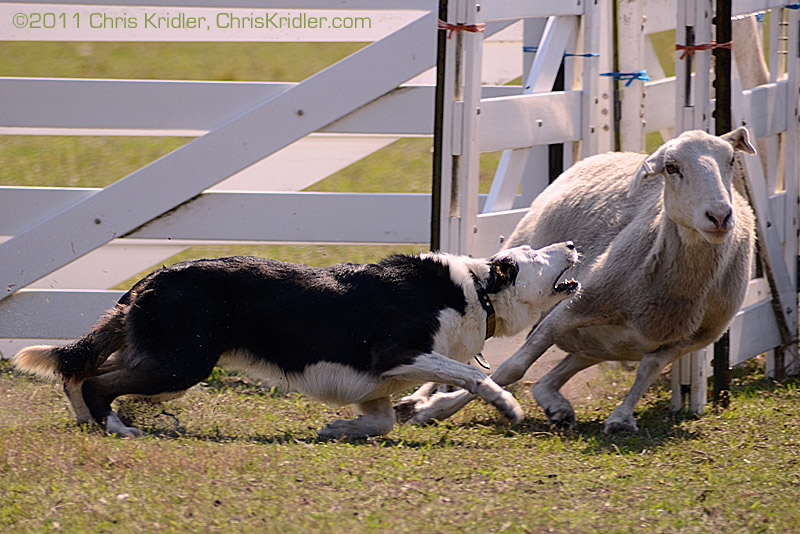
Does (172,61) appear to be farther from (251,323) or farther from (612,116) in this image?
(251,323)

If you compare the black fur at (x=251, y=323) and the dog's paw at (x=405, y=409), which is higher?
the black fur at (x=251, y=323)

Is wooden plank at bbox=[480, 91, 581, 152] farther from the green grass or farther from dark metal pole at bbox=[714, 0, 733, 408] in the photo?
the green grass

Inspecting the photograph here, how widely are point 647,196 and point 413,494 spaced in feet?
9.23

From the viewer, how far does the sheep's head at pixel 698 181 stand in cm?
517

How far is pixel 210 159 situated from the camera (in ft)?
23.8

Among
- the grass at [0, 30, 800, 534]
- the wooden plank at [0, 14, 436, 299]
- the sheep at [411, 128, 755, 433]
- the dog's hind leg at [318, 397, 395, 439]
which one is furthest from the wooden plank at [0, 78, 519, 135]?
the dog's hind leg at [318, 397, 395, 439]

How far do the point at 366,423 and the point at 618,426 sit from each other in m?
1.30

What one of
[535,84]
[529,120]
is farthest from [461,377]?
[535,84]

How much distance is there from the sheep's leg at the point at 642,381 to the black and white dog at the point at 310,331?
71 cm

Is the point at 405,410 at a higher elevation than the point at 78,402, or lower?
lower

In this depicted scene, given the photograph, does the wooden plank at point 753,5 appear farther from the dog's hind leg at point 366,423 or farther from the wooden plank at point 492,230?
the dog's hind leg at point 366,423

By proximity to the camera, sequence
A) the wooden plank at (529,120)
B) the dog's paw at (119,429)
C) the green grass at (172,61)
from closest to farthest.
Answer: the dog's paw at (119,429) < the wooden plank at (529,120) < the green grass at (172,61)

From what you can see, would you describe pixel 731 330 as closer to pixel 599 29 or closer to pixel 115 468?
pixel 599 29

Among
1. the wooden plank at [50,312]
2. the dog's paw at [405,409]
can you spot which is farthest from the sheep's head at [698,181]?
the wooden plank at [50,312]
